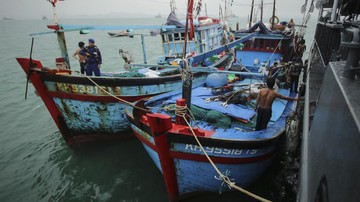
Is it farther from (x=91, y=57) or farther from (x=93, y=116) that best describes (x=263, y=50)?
(x=93, y=116)

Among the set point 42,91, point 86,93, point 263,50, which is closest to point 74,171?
point 86,93

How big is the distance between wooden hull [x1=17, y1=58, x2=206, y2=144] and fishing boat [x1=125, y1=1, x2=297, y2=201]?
1.41 metres

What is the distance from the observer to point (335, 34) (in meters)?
4.83

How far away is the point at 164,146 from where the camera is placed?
4.86 meters

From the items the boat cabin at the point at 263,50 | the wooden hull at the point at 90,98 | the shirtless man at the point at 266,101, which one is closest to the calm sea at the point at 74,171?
the wooden hull at the point at 90,98

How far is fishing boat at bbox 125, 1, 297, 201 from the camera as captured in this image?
15.4 feet

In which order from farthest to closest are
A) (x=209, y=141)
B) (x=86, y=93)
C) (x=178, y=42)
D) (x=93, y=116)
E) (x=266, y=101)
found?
(x=178, y=42)
(x=93, y=116)
(x=86, y=93)
(x=266, y=101)
(x=209, y=141)

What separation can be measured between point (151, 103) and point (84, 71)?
12.4 ft

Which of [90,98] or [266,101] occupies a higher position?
[266,101]

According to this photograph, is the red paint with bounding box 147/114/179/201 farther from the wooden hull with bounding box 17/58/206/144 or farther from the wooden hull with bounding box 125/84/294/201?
the wooden hull with bounding box 17/58/206/144

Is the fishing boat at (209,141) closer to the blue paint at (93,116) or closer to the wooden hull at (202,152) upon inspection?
the wooden hull at (202,152)

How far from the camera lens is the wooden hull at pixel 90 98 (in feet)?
23.7

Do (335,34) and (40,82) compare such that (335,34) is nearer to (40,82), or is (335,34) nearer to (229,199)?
(229,199)

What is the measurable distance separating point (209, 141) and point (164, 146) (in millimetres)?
949
